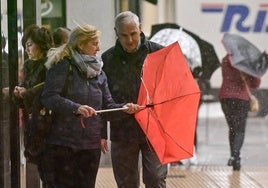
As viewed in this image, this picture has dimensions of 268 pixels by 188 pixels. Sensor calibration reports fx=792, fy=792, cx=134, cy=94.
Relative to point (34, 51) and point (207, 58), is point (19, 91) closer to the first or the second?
point (34, 51)

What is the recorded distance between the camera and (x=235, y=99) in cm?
877

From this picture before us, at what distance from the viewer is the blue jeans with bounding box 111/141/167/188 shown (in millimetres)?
5445

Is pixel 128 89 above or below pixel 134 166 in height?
above

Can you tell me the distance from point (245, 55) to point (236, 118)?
2.39 feet

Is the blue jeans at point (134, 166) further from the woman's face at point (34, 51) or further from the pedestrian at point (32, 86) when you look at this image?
the woman's face at point (34, 51)

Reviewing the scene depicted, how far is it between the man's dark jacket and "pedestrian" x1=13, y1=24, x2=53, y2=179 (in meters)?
0.45

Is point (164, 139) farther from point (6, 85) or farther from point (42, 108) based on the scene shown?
point (6, 85)

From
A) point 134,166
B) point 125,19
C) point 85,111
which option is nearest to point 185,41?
point 134,166

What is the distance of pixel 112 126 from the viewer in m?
5.49

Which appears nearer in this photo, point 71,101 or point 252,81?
point 71,101

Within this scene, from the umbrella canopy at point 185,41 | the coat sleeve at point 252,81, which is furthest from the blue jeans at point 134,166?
the coat sleeve at point 252,81

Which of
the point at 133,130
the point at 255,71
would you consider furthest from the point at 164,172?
the point at 255,71

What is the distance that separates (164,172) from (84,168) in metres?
0.66

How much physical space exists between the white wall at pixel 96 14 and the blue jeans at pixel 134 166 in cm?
84
